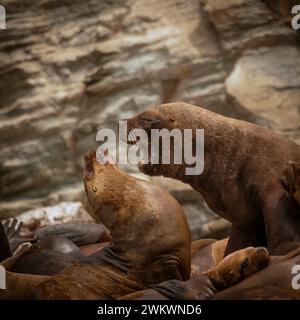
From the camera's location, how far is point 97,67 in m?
6.68

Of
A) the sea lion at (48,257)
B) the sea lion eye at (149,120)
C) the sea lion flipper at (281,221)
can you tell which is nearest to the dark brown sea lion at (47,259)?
the sea lion at (48,257)

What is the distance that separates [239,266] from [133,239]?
20.0 inches

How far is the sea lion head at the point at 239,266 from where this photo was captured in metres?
2.78

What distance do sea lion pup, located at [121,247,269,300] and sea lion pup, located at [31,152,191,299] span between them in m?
0.29

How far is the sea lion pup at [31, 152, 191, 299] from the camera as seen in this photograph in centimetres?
311

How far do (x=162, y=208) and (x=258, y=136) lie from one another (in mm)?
497

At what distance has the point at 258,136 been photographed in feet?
10.8

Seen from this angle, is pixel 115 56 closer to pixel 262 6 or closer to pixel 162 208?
pixel 262 6

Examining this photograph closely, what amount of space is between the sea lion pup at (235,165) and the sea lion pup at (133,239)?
17 cm

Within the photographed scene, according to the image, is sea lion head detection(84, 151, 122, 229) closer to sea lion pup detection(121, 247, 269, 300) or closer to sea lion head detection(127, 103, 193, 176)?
sea lion head detection(127, 103, 193, 176)

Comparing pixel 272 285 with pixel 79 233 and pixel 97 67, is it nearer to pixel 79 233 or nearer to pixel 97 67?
pixel 79 233

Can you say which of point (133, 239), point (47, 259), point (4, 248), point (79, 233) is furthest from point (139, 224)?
point (79, 233)

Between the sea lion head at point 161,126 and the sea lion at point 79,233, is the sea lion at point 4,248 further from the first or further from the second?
the sea lion head at point 161,126
